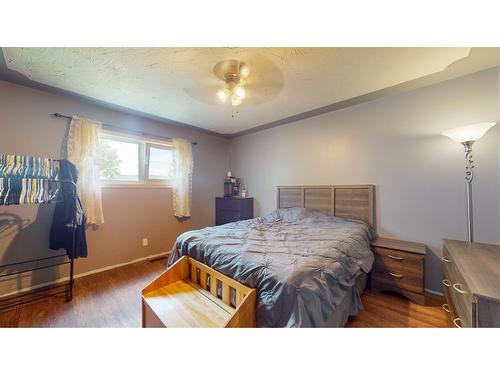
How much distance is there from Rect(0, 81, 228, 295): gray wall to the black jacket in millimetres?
279

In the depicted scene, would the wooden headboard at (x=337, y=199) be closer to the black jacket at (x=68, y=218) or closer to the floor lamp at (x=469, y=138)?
the floor lamp at (x=469, y=138)

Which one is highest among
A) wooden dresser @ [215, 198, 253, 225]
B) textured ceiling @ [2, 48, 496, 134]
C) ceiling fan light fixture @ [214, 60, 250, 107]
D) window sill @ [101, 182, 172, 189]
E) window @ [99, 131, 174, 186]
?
textured ceiling @ [2, 48, 496, 134]

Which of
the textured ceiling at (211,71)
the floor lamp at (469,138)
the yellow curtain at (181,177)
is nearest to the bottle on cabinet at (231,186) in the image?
the yellow curtain at (181,177)

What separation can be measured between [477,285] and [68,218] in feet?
10.3

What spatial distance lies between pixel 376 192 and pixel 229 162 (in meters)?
2.82

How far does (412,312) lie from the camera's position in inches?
65.7

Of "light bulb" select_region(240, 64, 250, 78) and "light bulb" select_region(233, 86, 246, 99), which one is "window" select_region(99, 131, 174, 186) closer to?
"light bulb" select_region(233, 86, 246, 99)

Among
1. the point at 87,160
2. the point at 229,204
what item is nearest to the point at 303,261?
the point at 229,204

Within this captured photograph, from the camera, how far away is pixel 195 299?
53.1 inches

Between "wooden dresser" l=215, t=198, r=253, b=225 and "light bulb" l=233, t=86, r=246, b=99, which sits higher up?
"light bulb" l=233, t=86, r=246, b=99

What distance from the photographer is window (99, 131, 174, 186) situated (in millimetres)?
2613

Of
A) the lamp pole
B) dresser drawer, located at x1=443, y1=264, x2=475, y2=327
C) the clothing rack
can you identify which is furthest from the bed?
the clothing rack
